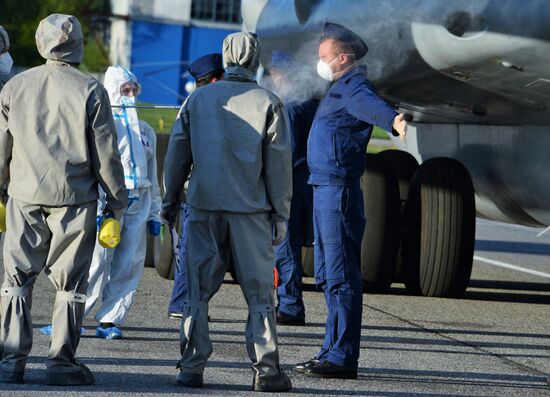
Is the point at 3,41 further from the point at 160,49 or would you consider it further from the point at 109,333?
the point at 160,49

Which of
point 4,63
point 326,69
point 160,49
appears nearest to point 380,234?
point 326,69

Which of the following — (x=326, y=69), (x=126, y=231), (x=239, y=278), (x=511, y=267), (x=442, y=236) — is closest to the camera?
(x=239, y=278)

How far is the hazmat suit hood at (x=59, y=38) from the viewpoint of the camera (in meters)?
6.28

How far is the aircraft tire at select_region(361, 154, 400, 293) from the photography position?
1054 centimetres

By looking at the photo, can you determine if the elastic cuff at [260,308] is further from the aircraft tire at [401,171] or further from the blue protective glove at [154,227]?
the aircraft tire at [401,171]

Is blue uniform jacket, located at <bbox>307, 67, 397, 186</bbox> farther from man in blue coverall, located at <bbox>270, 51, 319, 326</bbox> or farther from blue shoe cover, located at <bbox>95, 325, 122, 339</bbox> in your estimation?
man in blue coverall, located at <bbox>270, 51, 319, 326</bbox>

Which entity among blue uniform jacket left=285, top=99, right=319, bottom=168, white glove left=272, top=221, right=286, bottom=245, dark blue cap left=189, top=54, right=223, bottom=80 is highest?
dark blue cap left=189, top=54, right=223, bottom=80

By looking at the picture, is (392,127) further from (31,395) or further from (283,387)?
(31,395)

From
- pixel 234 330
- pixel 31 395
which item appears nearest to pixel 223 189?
pixel 31 395

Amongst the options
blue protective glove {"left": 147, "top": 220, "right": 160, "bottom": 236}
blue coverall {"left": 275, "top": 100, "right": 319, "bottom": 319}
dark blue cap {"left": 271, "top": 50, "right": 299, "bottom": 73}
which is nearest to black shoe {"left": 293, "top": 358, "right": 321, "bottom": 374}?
blue protective glove {"left": 147, "top": 220, "right": 160, "bottom": 236}

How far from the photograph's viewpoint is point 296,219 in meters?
9.19

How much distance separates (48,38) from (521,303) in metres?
5.47

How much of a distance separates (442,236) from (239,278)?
13.9ft

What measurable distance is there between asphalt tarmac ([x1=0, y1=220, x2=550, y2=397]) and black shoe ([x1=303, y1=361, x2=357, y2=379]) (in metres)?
0.05
